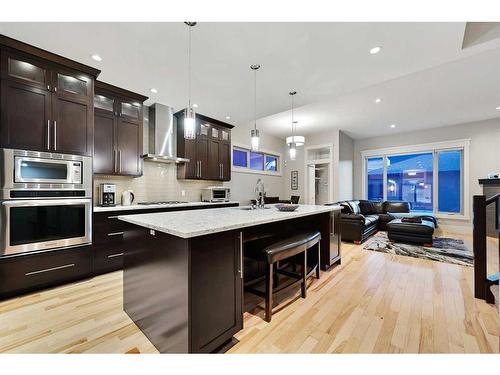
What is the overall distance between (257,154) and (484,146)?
5.88 m

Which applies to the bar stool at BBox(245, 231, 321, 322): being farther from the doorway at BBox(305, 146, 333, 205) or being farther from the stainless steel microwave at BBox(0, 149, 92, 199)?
the doorway at BBox(305, 146, 333, 205)

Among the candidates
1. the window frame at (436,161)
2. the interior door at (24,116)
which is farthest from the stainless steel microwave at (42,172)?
the window frame at (436,161)

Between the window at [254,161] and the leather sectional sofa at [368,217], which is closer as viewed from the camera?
the leather sectional sofa at [368,217]

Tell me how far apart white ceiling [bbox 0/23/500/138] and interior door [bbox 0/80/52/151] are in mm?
504

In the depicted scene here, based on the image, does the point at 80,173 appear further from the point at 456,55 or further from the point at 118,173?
the point at 456,55

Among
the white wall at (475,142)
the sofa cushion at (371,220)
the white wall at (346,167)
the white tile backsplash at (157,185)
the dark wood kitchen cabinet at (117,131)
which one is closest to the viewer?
the dark wood kitchen cabinet at (117,131)

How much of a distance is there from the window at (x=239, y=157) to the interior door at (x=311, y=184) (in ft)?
7.66

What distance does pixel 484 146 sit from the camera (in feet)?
17.9

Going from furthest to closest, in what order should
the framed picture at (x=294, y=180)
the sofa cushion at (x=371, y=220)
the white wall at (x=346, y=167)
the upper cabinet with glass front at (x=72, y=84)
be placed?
the framed picture at (x=294, y=180) → the white wall at (x=346, y=167) → the sofa cushion at (x=371, y=220) → the upper cabinet with glass front at (x=72, y=84)

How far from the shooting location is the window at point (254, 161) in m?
Result: 6.04

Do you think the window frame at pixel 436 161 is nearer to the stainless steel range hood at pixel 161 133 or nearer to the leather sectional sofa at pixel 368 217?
the leather sectional sofa at pixel 368 217

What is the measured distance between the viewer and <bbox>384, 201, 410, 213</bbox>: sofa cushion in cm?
621

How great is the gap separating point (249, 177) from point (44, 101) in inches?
180
